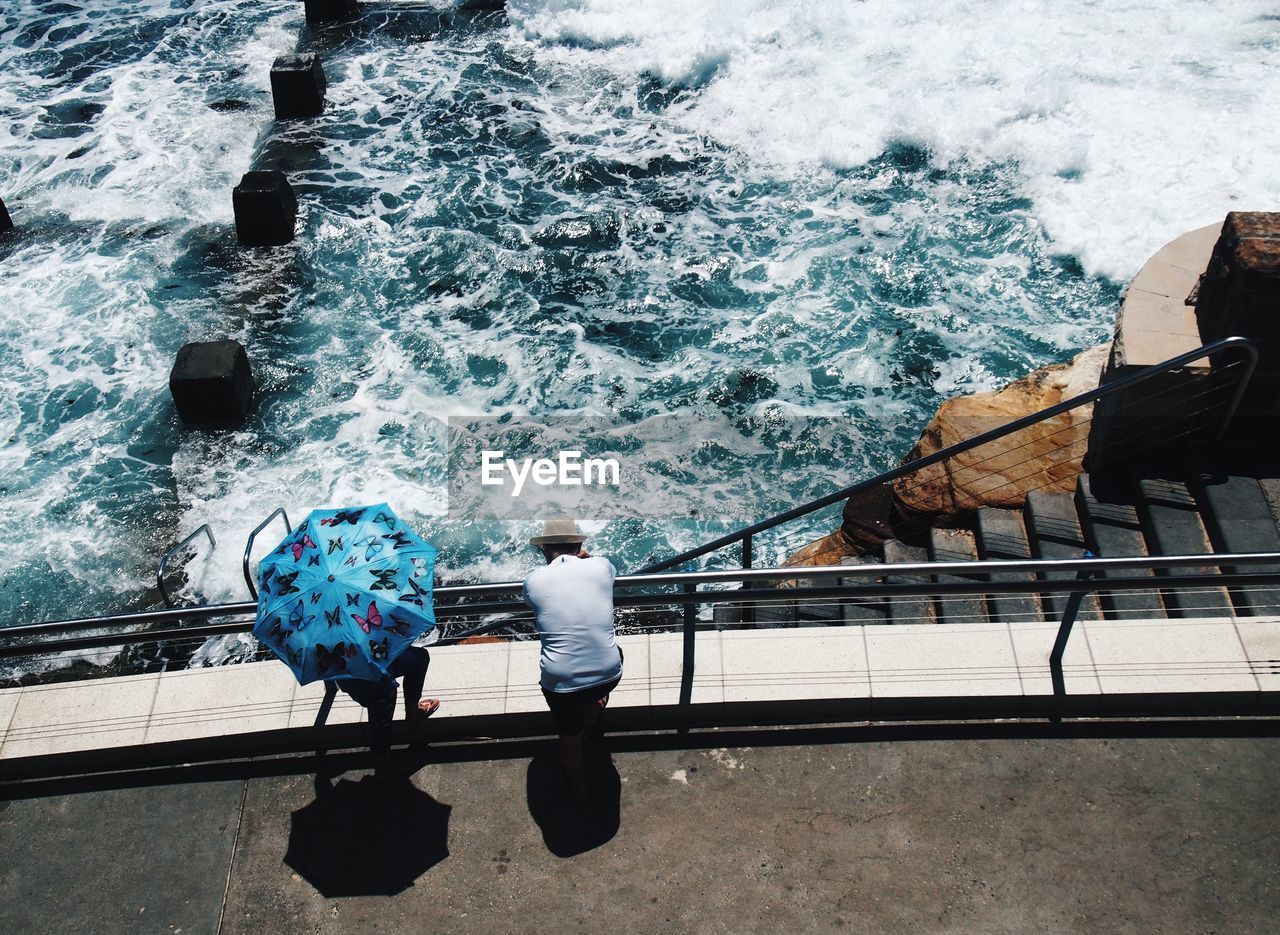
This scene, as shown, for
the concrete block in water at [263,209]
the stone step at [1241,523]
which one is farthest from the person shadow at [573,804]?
the concrete block in water at [263,209]

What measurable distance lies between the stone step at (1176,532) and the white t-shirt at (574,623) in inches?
136

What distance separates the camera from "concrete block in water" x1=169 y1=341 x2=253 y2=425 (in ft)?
42.1

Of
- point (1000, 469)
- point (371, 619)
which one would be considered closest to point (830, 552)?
point (1000, 469)

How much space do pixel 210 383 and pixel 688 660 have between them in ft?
30.0

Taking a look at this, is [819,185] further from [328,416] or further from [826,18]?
[328,416]

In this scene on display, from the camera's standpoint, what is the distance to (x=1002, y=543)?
24.4 ft

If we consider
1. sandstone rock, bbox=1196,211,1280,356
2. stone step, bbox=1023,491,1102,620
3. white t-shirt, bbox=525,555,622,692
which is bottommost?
stone step, bbox=1023,491,1102,620

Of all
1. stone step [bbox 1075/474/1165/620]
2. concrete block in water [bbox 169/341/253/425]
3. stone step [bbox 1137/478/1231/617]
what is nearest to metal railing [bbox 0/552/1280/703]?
stone step [bbox 1137/478/1231/617]

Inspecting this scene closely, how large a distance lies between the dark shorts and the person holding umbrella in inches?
27.5

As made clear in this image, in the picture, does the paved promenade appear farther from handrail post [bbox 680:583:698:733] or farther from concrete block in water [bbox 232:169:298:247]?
concrete block in water [bbox 232:169:298:247]

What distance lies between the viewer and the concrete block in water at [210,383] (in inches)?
506

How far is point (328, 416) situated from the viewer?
13484 mm

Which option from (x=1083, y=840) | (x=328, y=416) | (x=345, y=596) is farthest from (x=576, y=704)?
(x=328, y=416)

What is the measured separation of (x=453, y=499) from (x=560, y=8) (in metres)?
13.5
